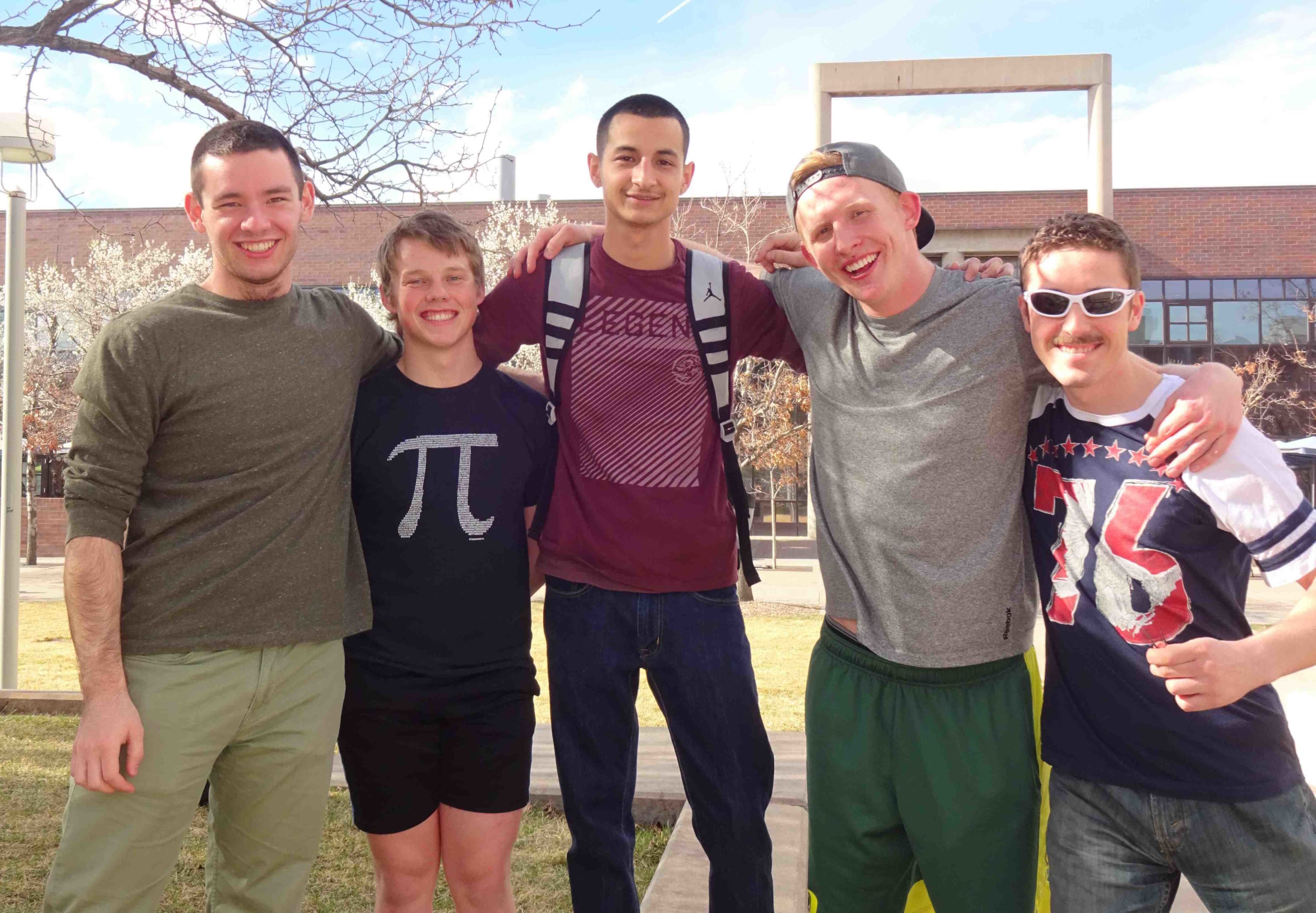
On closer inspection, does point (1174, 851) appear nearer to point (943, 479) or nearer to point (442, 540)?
point (943, 479)

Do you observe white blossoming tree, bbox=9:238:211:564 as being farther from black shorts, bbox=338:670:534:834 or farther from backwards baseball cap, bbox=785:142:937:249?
backwards baseball cap, bbox=785:142:937:249

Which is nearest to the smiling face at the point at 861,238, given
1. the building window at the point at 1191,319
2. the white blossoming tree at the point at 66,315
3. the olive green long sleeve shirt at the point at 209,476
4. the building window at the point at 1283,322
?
the olive green long sleeve shirt at the point at 209,476

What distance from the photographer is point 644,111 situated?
2930 millimetres

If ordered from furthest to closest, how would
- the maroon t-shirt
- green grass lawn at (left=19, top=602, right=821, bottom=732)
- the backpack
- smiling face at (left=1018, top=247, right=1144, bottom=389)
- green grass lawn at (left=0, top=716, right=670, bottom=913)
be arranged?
green grass lawn at (left=19, top=602, right=821, bottom=732)
green grass lawn at (left=0, top=716, right=670, bottom=913)
the backpack
the maroon t-shirt
smiling face at (left=1018, top=247, right=1144, bottom=389)

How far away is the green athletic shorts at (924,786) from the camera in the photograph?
2.50 meters

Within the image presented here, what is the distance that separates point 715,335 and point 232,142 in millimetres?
1455

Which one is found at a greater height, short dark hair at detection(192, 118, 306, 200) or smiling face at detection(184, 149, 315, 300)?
short dark hair at detection(192, 118, 306, 200)

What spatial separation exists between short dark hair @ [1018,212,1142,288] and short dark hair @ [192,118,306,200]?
6.79ft

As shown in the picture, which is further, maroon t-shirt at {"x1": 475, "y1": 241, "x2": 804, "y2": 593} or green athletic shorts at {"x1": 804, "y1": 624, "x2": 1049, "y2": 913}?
maroon t-shirt at {"x1": 475, "y1": 241, "x2": 804, "y2": 593}

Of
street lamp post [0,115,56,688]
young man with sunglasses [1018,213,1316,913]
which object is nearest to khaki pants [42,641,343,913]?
young man with sunglasses [1018,213,1316,913]

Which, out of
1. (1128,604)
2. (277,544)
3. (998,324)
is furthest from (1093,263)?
(277,544)

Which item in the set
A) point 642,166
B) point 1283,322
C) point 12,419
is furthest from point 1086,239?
point 1283,322

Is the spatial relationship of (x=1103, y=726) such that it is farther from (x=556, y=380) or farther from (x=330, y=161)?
(x=330, y=161)

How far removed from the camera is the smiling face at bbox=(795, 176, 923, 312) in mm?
2594
